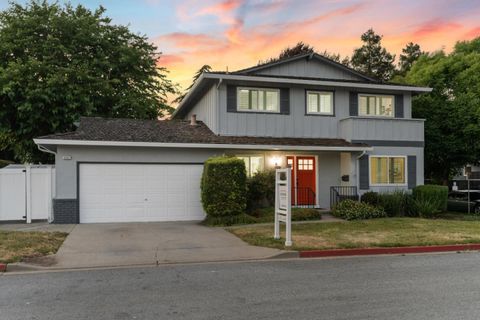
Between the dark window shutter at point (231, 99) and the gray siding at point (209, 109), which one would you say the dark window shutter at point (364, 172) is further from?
the gray siding at point (209, 109)

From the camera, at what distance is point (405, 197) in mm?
17438

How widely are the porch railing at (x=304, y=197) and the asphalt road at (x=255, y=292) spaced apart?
8.77 m

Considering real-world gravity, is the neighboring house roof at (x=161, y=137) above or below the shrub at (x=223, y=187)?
above

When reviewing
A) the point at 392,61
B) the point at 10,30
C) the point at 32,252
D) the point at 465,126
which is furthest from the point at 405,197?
the point at 392,61

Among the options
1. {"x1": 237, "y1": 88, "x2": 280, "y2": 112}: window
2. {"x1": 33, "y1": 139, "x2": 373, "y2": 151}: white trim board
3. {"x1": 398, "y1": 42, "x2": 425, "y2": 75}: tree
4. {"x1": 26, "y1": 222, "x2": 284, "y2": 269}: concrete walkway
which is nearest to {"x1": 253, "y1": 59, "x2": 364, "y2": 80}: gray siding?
{"x1": 237, "y1": 88, "x2": 280, "y2": 112}: window

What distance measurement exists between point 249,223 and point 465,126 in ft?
43.9

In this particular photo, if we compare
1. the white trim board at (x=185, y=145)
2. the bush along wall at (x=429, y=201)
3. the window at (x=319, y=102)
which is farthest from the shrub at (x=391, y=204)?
Result: the window at (x=319, y=102)

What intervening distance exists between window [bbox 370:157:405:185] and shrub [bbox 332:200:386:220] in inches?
86.2

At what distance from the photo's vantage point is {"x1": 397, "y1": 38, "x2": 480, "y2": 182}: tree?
2138cm

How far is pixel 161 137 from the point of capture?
53.3 feet

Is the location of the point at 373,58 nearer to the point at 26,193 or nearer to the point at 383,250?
the point at 383,250

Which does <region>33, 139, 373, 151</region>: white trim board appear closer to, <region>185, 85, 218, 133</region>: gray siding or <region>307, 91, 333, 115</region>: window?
<region>185, 85, 218, 133</region>: gray siding

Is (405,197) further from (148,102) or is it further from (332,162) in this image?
(148,102)

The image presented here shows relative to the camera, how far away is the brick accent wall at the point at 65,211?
14742 mm
